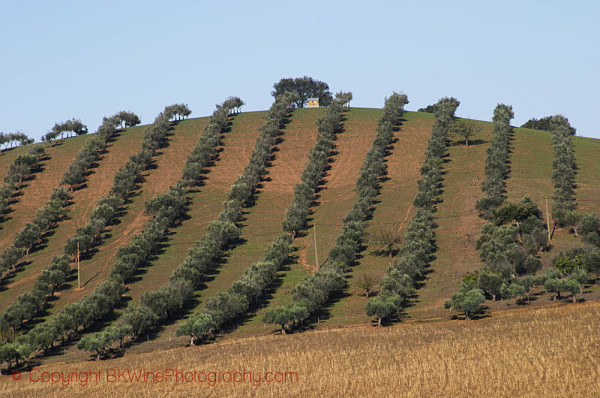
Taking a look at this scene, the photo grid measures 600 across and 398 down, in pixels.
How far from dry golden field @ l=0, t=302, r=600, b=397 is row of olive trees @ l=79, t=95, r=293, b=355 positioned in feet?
25.6

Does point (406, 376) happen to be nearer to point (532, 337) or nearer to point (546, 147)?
point (532, 337)

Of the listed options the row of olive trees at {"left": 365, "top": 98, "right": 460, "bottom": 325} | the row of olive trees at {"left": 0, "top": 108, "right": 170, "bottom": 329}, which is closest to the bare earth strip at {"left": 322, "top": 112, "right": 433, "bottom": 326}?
the row of olive trees at {"left": 365, "top": 98, "right": 460, "bottom": 325}

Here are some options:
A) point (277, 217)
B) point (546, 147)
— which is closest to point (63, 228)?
point (277, 217)

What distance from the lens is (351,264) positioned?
120 m

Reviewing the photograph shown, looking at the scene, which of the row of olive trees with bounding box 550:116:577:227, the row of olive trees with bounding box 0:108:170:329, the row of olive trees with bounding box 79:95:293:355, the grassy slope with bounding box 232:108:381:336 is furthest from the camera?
the row of olive trees with bounding box 550:116:577:227

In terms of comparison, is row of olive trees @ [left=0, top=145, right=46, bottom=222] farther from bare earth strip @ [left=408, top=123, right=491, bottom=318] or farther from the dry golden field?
bare earth strip @ [left=408, top=123, right=491, bottom=318]

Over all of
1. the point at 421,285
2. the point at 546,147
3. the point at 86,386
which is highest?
the point at 546,147

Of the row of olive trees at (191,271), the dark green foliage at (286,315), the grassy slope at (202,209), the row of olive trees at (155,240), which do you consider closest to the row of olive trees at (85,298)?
the row of olive trees at (155,240)

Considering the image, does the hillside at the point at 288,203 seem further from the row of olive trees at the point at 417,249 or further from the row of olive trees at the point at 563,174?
the row of olive trees at the point at 417,249

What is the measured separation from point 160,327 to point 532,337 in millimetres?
51960

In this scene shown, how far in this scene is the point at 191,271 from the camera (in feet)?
369

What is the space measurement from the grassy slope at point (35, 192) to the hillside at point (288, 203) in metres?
0.28

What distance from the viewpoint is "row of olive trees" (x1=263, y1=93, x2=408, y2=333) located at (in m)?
93.6

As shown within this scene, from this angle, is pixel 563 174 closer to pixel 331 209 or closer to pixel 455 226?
Answer: pixel 455 226
